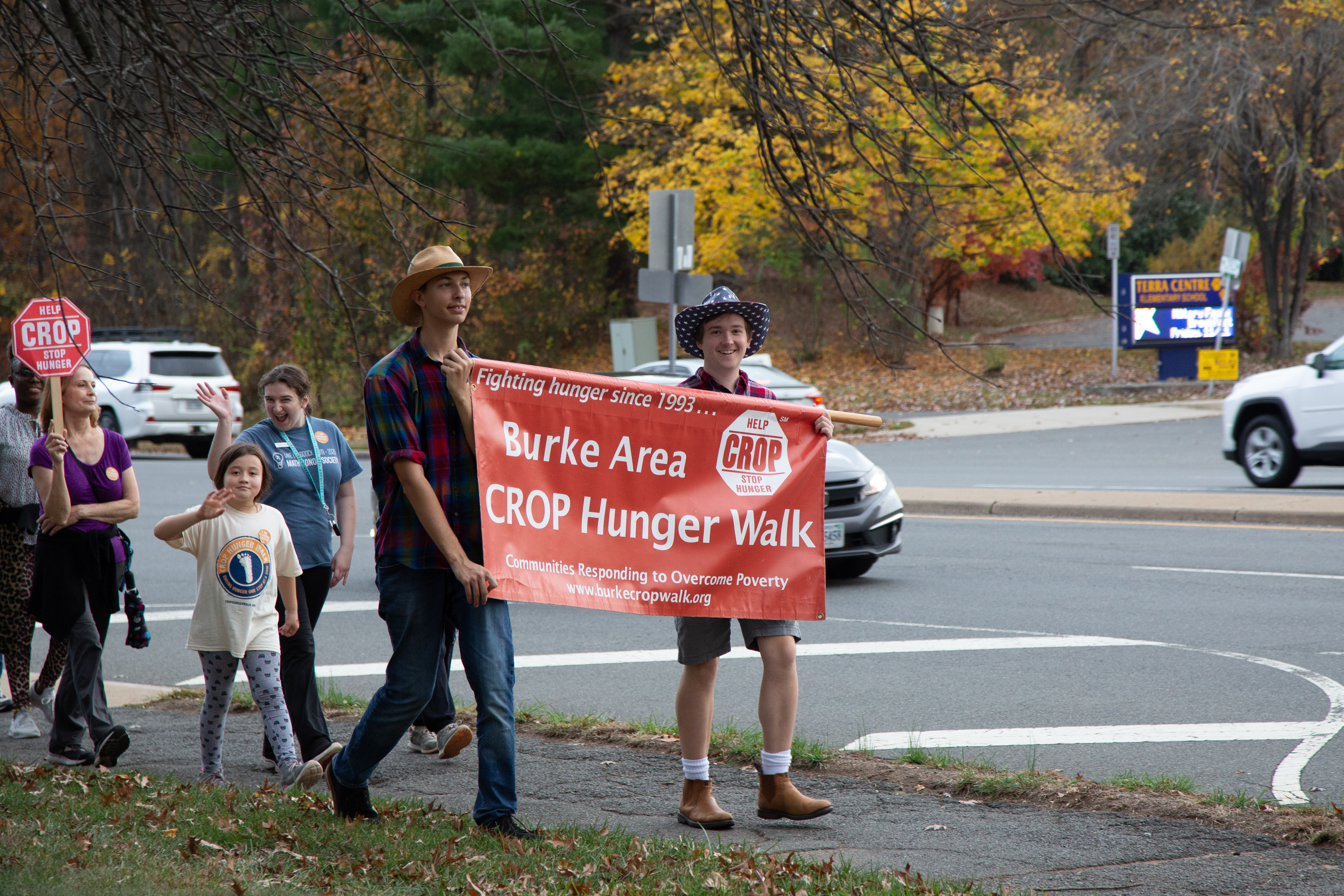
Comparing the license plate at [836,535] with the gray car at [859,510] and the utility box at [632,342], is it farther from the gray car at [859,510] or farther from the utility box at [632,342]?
the utility box at [632,342]

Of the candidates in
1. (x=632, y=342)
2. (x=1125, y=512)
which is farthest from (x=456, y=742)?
(x=632, y=342)

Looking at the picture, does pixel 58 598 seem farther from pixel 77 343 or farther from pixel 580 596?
pixel 580 596

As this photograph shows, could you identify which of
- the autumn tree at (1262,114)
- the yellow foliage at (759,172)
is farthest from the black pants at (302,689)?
the autumn tree at (1262,114)

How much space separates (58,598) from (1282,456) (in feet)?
45.0

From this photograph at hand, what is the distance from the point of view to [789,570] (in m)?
5.17

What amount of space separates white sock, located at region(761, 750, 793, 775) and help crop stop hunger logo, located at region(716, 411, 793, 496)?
3.26 ft

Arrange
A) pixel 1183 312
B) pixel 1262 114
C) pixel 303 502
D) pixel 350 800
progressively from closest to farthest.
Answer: pixel 350 800, pixel 303 502, pixel 1183 312, pixel 1262 114

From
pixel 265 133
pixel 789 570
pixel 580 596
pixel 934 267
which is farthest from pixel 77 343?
pixel 934 267

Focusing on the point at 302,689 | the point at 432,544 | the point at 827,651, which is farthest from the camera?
the point at 827,651

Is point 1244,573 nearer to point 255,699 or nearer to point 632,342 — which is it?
point 255,699

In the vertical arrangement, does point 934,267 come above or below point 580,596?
above

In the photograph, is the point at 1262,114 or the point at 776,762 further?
the point at 1262,114

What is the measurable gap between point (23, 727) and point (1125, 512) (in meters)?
10.8

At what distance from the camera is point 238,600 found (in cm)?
559
